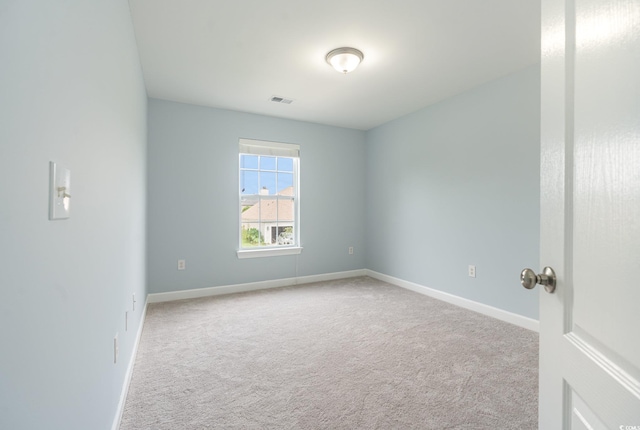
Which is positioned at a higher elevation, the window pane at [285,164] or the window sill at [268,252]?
the window pane at [285,164]

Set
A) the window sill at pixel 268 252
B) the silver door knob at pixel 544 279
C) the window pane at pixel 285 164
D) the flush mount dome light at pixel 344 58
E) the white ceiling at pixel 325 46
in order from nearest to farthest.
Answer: the silver door knob at pixel 544 279, the white ceiling at pixel 325 46, the flush mount dome light at pixel 344 58, the window sill at pixel 268 252, the window pane at pixel 285 164

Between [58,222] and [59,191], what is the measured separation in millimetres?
90

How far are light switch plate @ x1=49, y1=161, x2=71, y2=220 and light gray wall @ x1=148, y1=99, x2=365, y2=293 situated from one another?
3127mm

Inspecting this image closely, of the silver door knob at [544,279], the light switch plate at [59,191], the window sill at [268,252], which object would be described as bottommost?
the window sill at [268,252]

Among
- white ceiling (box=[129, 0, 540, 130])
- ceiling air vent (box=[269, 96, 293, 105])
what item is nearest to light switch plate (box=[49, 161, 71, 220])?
white ceiling (box=[129, 0, 540, 130])

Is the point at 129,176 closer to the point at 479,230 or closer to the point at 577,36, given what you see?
the point at 577,36

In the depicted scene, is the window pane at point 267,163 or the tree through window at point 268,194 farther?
the window pane at point 267,163

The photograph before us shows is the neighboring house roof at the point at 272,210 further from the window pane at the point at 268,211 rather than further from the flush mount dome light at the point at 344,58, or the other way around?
the flush mount dome light at the point at 344,58

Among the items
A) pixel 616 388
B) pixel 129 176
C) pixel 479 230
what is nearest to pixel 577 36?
pixel 616 388

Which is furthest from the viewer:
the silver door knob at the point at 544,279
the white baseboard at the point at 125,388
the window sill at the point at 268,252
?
the window sill at the point at 268,252

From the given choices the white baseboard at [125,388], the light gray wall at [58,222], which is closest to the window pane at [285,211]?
the white baseboard at [125,388]

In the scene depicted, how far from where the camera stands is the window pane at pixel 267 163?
14.8 ft

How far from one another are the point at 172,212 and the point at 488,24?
378cm

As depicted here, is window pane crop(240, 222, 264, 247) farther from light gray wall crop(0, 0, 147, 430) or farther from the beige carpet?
light gray wall crop(0, 0, 147, 430)
